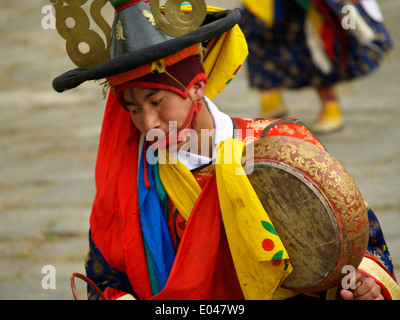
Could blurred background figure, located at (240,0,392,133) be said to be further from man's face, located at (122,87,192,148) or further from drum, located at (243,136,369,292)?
drum, located at (243,136,369,292)

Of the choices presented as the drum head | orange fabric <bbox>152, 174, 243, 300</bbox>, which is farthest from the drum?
orange fabric <bbox>152, 174, 243, 300</bbox>

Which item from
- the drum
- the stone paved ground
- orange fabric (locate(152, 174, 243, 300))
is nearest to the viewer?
the drum

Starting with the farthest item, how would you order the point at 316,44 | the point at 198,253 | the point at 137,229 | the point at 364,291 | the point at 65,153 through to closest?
the point at 65,153 < the point at 316,44 < the point at 137,229 < the point at 198,253 < the point at 364,291

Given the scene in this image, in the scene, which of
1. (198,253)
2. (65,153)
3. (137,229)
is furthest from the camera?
(65,153)

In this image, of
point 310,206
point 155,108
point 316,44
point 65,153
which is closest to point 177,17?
point 155,108

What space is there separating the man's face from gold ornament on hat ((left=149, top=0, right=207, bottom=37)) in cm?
21

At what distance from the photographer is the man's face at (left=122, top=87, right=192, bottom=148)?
7.29 feet

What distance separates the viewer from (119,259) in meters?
2.39

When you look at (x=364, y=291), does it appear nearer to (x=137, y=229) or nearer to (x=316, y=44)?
(x=137, y=229)

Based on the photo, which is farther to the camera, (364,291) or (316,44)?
(316,44)

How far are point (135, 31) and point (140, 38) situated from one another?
0.03 m

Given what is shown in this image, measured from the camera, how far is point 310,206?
197 cm

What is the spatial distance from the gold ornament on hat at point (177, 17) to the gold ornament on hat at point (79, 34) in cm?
24

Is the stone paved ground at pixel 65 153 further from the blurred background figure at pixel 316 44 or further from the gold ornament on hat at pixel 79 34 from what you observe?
the gold ornament on hat at pixel 79 34
